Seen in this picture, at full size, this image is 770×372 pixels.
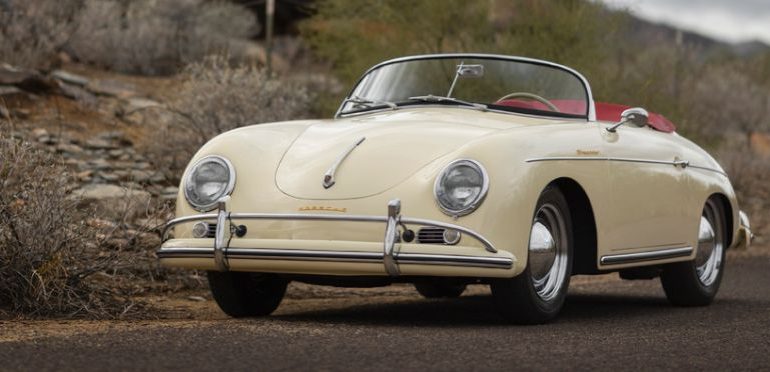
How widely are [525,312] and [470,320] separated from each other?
0.78 metres

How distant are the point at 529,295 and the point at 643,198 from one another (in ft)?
4.96

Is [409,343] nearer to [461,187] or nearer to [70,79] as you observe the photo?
[461,187]

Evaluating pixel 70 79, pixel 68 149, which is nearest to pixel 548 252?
pixel 68 149

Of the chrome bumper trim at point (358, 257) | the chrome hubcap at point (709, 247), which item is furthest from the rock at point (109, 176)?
the chrome bumper trim at point (358, 257)

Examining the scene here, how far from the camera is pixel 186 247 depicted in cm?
656

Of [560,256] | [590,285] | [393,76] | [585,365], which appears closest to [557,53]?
[590,285]

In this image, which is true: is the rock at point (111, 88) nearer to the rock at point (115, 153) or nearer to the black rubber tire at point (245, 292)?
the rock at point (115, 153)

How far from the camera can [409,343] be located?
5.57 m

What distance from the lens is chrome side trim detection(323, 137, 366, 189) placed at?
6449mm

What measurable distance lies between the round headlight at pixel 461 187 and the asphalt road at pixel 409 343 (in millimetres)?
602

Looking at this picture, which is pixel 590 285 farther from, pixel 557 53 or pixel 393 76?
pixel 557 53

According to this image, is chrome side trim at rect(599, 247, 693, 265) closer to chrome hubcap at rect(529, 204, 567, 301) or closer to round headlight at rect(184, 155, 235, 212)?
chrome hubcap at rect(529, 204, 567, 301)

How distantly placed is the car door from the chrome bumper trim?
4.03 feet

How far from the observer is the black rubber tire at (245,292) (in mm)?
6906
